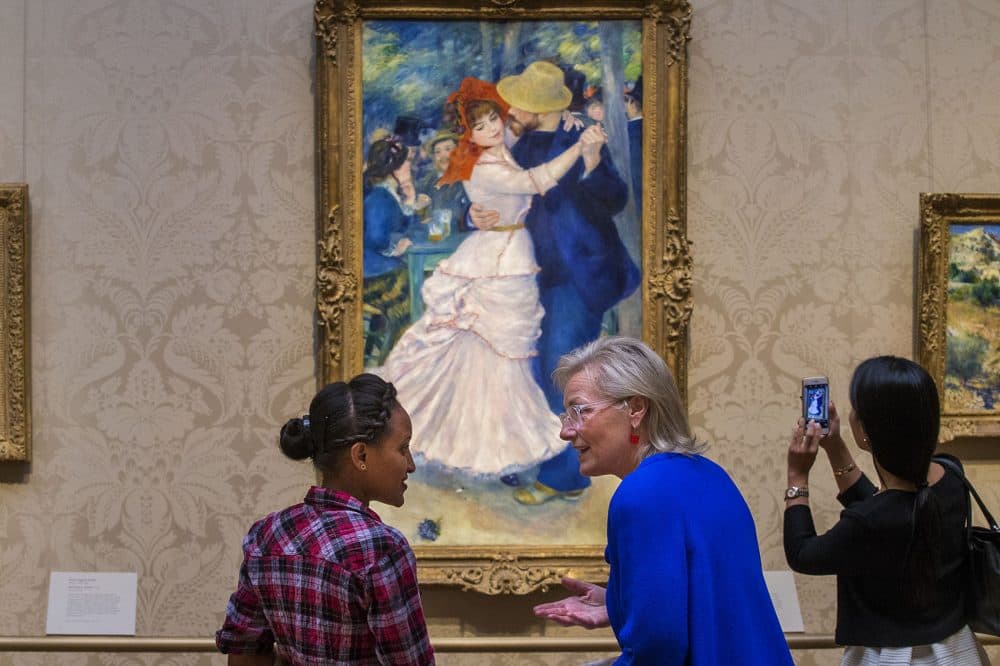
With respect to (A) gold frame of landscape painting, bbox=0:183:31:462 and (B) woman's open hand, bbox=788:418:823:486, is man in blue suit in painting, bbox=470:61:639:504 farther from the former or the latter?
(A) gold frame of landscape painting, bbox=0:183:31:462

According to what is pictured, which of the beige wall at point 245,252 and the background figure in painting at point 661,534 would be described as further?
the beige wall at point 245,252

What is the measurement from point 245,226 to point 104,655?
169cm

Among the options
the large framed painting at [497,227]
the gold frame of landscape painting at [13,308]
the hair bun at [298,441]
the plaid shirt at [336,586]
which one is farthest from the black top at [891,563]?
the gold frame of landscape painting at [13,308]

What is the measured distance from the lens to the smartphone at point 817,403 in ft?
11.4

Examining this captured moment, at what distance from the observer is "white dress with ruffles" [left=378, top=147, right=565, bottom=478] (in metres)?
4.59

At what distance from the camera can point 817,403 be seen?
3.48m

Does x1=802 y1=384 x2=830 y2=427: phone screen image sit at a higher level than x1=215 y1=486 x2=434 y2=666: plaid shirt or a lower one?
higher

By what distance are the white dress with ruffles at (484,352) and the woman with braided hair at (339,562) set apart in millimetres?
1465

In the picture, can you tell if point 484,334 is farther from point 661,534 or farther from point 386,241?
point 661,534

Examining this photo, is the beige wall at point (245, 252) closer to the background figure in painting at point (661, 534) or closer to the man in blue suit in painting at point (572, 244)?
the man in blue suit in painting at point (572, 244)

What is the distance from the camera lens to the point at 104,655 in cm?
462

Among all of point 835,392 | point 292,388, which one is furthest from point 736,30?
point 292,388

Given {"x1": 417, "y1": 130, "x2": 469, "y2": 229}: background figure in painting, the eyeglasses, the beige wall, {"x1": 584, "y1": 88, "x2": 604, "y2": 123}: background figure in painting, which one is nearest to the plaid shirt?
the eyeglasses

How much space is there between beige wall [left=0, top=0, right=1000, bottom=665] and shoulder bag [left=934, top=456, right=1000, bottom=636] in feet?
5.17
